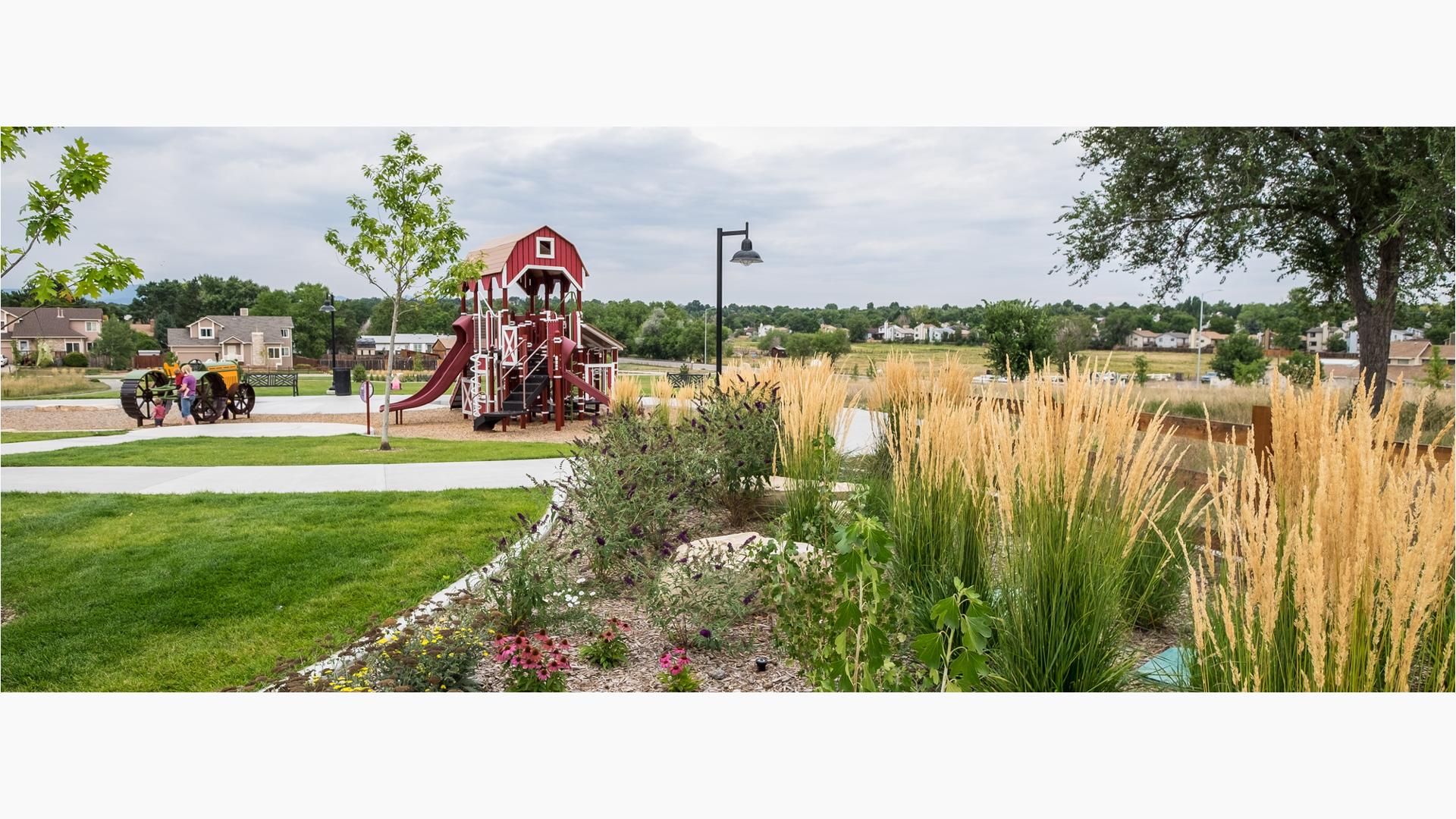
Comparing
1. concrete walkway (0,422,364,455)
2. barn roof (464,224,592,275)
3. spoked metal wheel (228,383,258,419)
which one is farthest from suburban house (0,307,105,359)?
barn roof (464,224,592,275)

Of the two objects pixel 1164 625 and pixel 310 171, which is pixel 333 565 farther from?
pixel 310 171

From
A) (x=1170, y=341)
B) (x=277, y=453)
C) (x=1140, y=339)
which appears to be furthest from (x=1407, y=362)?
(x=277, y=453)

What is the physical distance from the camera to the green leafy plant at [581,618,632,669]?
120 inches

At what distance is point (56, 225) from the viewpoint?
13.0 feet

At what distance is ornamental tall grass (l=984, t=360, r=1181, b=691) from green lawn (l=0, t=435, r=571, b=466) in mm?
5938

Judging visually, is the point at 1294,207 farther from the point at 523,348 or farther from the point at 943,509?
the point at 523,348

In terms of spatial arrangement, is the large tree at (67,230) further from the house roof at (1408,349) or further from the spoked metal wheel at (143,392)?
the house roof at (1408,349)

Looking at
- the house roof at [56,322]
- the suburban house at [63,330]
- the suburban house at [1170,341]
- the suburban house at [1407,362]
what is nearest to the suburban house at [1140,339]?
the suburban house at [1170,341]

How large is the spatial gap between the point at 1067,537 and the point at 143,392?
1574 cm

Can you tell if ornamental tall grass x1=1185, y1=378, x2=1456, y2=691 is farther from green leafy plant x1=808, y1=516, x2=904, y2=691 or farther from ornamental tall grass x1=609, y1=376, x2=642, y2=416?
ornamental tall grass x1=609, y1=376, x2=642, y2=416

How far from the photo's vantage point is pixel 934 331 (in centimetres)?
2008

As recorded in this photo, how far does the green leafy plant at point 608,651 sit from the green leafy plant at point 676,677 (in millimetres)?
235

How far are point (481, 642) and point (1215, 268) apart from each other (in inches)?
415

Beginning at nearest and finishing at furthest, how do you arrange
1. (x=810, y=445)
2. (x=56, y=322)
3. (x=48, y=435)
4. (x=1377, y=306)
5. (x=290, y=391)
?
1. (x=810, y=445)
2. (x=1377, y=306)
3. (x=48, y=435)
4. (x=290, y=391)
5. (x=56, y=322)
